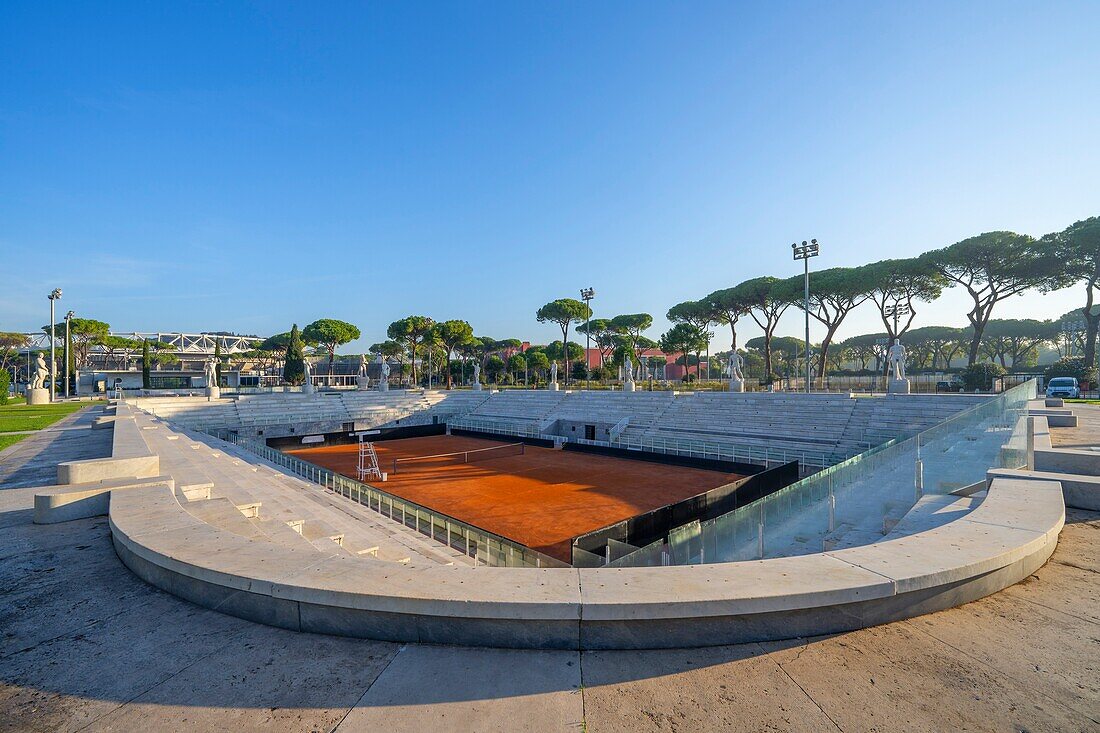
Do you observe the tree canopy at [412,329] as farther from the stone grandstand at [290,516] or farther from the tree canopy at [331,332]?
the stone grandstand at [290,516]

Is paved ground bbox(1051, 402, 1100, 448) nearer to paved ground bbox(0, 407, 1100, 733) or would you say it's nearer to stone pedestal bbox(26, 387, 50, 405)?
paved ground bbox(0, 407, 1100, 733)

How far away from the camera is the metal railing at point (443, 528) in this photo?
7272mm

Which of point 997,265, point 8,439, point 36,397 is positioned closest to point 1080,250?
point 997,265

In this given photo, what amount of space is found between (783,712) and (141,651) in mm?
3714

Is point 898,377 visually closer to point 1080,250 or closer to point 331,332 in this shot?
point 1080,250

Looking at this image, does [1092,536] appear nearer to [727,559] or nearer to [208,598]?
[727,559]

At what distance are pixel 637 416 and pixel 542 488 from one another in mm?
12762

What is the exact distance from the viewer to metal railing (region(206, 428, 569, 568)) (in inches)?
286

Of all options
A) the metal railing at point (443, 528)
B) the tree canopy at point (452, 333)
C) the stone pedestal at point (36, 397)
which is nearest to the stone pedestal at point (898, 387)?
the metal railing at point (443, 528)

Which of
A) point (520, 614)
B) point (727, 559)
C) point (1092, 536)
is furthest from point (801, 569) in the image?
point (1092, 536)

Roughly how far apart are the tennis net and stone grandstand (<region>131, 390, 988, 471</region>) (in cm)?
411

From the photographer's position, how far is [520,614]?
281 cm

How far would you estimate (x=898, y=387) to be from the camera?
24281 millimetres

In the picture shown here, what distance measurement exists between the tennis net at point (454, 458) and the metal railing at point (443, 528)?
28.2ft
